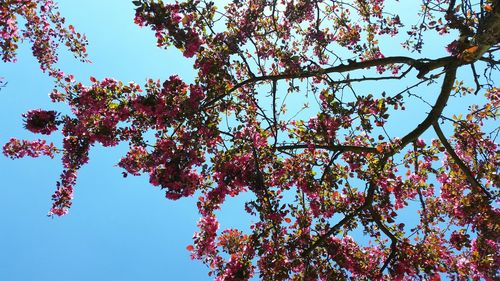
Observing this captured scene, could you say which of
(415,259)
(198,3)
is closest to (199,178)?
(198,3)

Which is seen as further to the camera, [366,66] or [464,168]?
[464,168]

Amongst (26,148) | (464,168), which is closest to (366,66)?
(464,168)

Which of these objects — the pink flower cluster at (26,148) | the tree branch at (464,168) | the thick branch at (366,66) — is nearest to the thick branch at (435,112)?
the tree branch at (464,168)

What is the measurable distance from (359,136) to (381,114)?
5.76ft

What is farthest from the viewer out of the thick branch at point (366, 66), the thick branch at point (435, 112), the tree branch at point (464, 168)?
the tree branch at point (464, 168)

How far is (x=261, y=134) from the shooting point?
18.7 ft

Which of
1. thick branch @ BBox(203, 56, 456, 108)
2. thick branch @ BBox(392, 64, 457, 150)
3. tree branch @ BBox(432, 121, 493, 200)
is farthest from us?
tree branch @ BBox(432, 121, 493, 200)

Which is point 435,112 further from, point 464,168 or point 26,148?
point 26,148

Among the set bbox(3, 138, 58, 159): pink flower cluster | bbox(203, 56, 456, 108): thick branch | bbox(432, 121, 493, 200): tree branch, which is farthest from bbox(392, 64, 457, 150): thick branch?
bbox(3, 138, 58, 159): pink flower cluster

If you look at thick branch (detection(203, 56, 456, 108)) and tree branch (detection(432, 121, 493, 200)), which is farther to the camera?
tree branch (detection(432, 121, 493, 200))

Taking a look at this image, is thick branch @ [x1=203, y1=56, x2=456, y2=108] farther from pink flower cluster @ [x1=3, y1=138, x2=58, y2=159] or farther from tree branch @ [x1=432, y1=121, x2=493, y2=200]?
pink flower cluster @ [x1=3, y1=138, x2=58, y2=159]

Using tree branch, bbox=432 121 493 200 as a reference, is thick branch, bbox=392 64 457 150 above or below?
above

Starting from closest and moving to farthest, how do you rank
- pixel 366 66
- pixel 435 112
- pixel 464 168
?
pixel 366 66 → pixel 435 112 → pixel 464 168

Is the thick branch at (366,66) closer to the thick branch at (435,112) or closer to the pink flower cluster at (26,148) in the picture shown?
the thick branch at (435,112)
